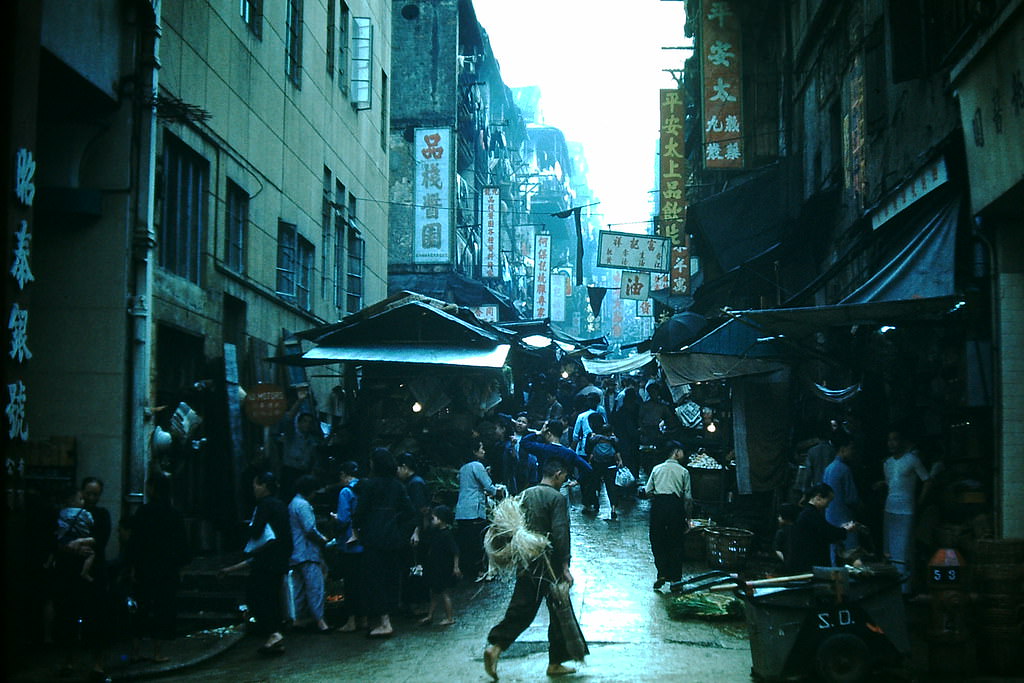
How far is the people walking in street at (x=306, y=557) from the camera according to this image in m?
11.5

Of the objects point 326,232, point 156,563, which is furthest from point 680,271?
point 156,563

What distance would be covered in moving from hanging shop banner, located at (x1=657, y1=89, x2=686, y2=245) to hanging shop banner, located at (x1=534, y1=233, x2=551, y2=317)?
48.2 ft

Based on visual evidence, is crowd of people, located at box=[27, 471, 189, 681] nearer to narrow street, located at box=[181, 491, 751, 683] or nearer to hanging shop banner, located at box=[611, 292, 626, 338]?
narrow street, located at box=[181, 491, 751, 683]

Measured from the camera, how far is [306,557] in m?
11.6

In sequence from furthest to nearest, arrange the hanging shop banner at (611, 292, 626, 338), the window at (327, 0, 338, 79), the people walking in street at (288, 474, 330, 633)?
the hanging shop banner at (611, 292, 626, 338) → the window at (327, 0, 338, 79) → the people walking in street at (288, 474, 330, 633)

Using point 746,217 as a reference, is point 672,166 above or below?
above

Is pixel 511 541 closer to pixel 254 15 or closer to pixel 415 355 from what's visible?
pixel 415 355

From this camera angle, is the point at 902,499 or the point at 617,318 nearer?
the point at 902,499

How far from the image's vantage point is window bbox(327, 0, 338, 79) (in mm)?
22188

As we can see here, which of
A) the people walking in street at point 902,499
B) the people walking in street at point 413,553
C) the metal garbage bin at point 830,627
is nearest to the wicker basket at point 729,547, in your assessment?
the people walking in street at point 902,499

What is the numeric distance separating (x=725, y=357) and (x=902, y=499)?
5276 millimetres

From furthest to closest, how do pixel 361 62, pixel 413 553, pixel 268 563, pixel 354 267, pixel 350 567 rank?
pixel 354 267, pixel 361 62, pixel 413 553, pixel 350 567, pixel 268 563

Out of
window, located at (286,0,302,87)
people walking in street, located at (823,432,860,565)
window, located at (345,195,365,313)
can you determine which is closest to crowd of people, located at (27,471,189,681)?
people walking in street, located at (823,432,860,565)

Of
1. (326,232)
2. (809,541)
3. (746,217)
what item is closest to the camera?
(809,541)
